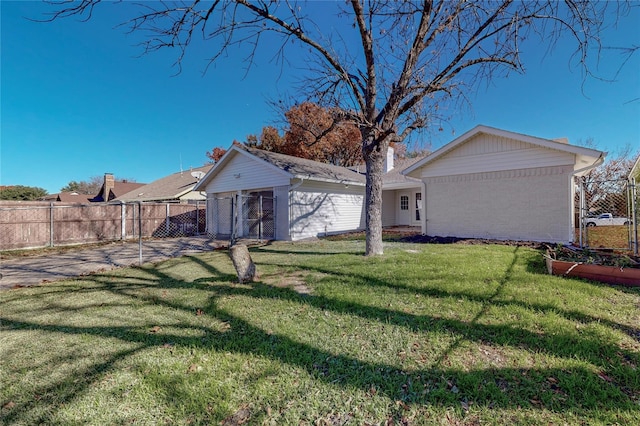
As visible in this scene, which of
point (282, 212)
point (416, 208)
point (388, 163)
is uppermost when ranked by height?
point (388, 163)

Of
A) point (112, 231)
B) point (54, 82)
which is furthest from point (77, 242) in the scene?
point (54, 82)

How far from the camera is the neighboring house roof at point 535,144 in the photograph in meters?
8.44

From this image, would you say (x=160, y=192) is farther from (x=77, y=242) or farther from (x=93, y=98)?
(x=77, y=242)

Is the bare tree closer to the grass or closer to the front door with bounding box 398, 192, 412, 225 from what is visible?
the grass

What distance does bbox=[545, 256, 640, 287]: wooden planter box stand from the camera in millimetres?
4859

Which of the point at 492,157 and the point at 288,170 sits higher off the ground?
the point at 492,157

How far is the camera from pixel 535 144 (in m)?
9.35

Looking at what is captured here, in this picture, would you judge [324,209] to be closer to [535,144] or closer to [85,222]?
[535,144]

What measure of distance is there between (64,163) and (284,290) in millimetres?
29907

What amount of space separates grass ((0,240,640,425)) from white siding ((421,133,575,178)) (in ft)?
20.0

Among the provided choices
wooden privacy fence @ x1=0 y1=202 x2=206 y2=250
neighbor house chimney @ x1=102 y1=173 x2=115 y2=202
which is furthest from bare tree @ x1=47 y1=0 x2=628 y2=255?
neighbor house chimney @ x1=102 y1=173 x2=115 y2=202

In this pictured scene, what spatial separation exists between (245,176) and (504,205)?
428 inches

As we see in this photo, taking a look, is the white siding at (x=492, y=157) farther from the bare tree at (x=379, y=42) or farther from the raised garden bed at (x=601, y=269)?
the raised garden bed at (x=601, y=269)

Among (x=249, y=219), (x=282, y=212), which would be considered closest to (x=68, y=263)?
(x=249, y=219)
